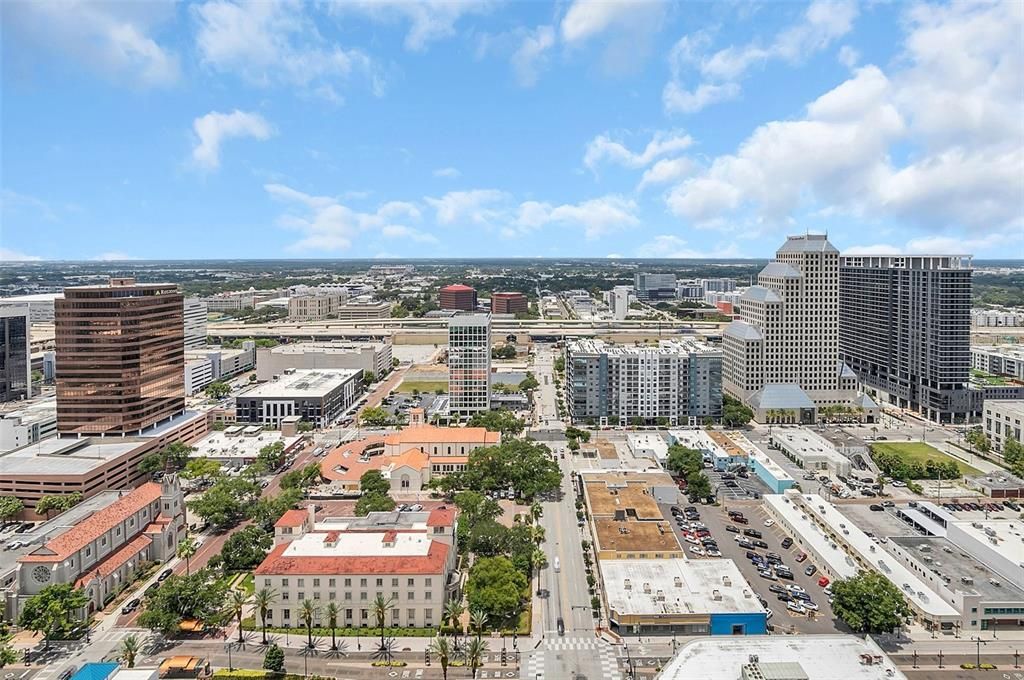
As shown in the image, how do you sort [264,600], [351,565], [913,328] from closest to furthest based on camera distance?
[264,600] → [351,565] → [913,328]

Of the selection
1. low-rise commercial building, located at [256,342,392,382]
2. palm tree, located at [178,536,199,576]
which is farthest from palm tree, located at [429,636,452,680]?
low-rise commercial building, located at [256,342,392,382]

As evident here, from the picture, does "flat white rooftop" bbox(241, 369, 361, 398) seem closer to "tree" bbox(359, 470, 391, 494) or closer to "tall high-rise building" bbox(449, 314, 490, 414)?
"tall high-rise building" bbox(449, 314, 490, 414)

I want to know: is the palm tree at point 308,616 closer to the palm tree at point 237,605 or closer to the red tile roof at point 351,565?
the red tile roof at point 351,565

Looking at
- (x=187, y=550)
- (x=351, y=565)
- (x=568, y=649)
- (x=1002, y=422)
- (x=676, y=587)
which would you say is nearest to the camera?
(x=568, y=649)

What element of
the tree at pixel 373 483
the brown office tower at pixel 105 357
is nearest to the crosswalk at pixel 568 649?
the tree at pixel 373 483

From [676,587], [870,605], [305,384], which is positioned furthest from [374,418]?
[870,605]

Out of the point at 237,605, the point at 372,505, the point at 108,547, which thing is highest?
the point at 372,505

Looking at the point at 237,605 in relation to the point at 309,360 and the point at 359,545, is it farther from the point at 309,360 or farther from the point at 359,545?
A: the point at 309,360
